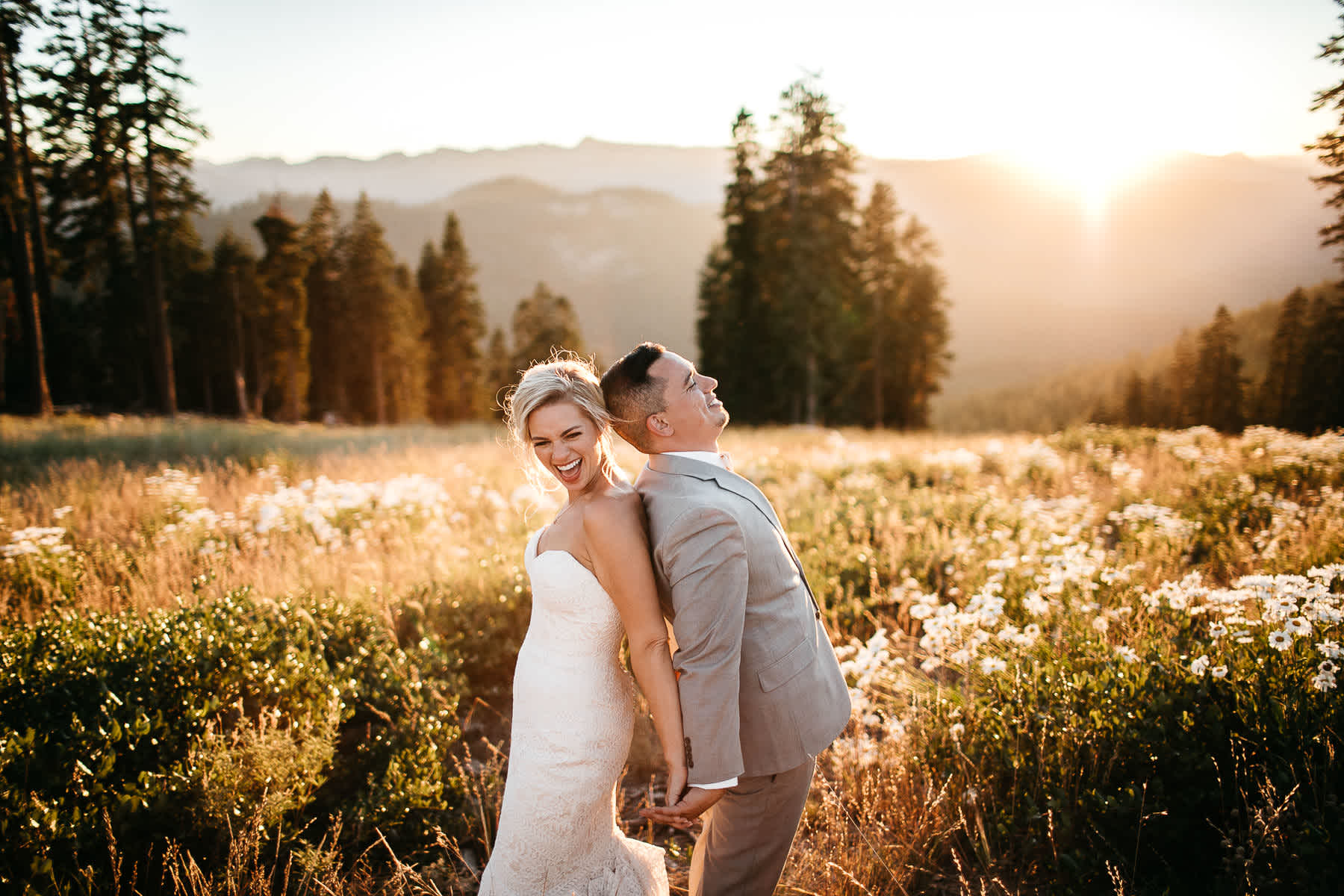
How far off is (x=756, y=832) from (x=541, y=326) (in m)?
46.3

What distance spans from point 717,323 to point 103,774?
3559cm

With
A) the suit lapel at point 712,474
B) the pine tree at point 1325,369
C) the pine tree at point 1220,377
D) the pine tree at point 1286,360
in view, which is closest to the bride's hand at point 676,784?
the suit lapel at point 712,474

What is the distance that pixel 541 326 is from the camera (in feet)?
152

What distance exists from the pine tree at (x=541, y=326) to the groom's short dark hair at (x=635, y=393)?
43.7 metres

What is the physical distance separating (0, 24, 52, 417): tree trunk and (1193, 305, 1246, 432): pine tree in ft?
184

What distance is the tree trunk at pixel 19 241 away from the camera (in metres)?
18.3

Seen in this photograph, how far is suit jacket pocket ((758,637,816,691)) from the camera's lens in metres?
2.22

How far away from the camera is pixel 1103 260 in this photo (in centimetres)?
17988

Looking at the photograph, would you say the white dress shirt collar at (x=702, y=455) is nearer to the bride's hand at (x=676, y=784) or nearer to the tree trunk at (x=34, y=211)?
the bride's hand at (x=676, y=784)

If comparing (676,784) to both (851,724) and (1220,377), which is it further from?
(1220,377)

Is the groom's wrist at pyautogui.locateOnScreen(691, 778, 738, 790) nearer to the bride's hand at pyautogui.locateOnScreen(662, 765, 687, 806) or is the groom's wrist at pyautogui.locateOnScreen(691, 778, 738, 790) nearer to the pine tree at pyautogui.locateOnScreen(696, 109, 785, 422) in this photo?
the bride's hand at pyautogui.locateOnScreen(662, 765, 687, 806)

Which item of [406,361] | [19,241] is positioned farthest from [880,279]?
[19,241]

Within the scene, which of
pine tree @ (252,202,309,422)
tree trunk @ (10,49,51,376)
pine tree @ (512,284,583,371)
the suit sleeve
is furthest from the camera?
pine tree @ (512,284,583,371)

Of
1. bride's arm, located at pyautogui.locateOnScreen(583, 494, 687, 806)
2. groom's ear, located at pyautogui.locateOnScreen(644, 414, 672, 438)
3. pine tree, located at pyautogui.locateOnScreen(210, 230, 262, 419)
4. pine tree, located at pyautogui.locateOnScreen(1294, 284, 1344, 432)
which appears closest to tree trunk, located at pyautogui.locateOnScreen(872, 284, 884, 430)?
pine tree, located at pyautogui.locateOnScreen(1294, 284, 1344, 432)
